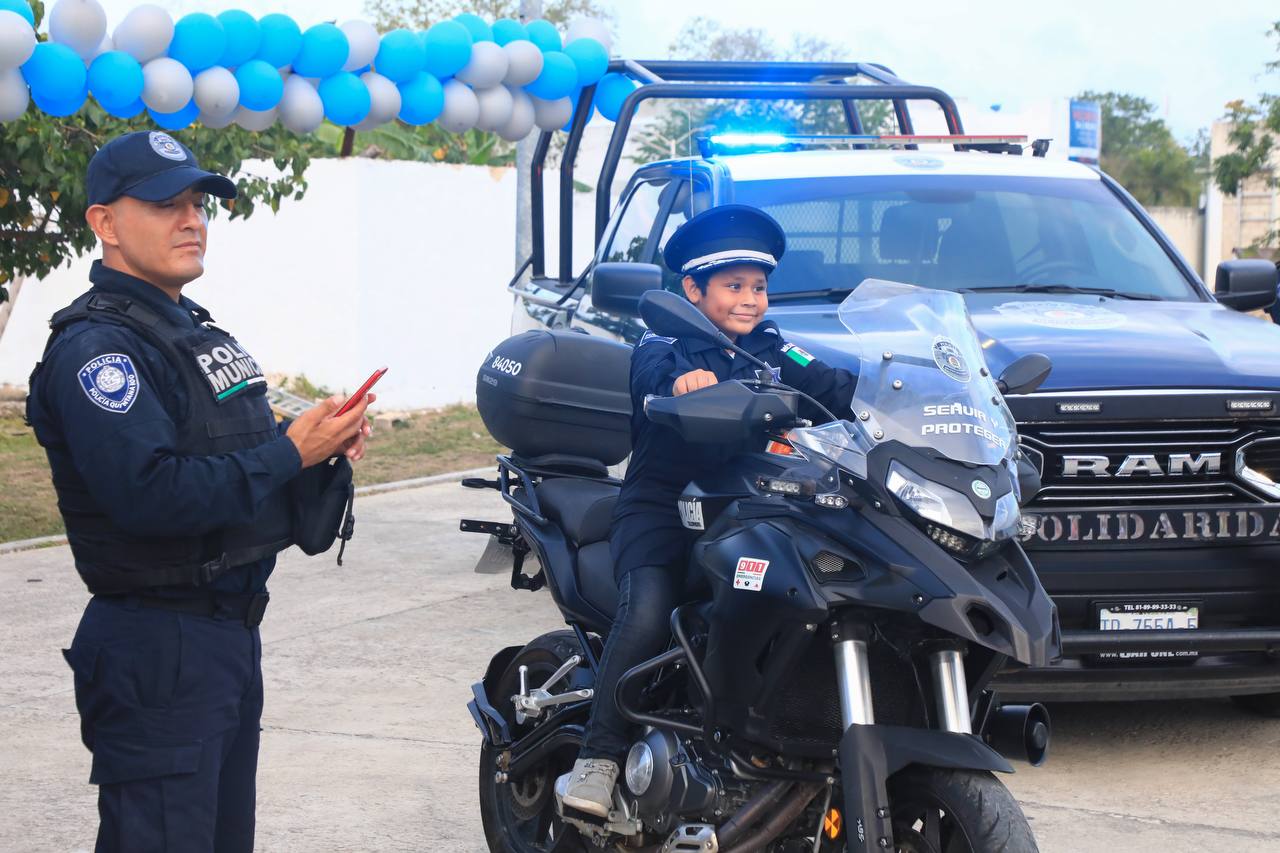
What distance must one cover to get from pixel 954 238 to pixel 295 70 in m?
5.35

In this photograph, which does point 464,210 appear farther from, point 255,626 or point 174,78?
point 255,626

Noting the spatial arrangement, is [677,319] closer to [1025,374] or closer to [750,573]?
[750,573]

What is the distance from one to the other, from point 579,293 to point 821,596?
516 cm

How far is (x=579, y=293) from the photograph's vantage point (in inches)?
328

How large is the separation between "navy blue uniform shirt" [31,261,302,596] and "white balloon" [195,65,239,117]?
6792 mm

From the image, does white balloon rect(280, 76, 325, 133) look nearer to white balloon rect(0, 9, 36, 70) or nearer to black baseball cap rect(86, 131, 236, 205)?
white balloon rect(0, 9, 36, 70)

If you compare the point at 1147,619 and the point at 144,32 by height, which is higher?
the point at 144,32

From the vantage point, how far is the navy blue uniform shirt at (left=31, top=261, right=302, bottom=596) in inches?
117

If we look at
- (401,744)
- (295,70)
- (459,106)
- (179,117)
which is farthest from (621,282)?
(459,106)

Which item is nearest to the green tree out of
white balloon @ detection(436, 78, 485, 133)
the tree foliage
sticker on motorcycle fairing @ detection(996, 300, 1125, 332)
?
the tree foliage

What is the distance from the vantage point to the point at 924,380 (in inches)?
134

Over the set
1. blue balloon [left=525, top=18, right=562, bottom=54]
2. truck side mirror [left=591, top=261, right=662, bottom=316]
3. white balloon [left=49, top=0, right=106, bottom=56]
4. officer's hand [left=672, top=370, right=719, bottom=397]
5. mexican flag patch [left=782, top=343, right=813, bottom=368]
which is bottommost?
truck side mirror [left=591, top=261, right=662, bottom=316]

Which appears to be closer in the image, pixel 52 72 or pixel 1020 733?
pixel 1020 733

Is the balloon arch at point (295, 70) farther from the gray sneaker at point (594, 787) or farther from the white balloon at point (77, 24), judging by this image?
the gray sneaker at point (594, 787)
